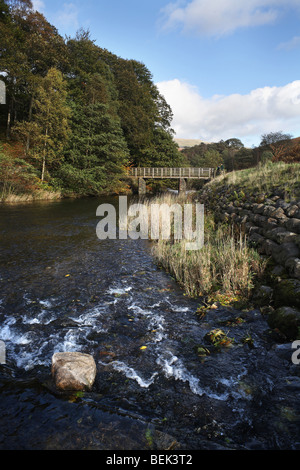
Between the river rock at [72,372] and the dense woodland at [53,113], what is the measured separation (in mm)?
18232

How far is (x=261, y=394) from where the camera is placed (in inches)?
108

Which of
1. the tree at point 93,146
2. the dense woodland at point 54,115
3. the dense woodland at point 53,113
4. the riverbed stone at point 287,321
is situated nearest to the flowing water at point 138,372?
the riverbed stone at point 287,321

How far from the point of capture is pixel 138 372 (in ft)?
10.1

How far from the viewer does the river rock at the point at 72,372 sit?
2.72 metres

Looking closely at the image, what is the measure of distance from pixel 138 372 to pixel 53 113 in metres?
25.1

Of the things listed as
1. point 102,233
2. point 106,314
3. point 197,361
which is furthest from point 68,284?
point 102,233

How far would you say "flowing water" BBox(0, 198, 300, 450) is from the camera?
2.24 m

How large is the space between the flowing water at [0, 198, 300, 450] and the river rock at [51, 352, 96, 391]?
8 cm

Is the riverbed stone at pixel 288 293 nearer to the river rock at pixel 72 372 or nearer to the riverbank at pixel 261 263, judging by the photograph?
the riverbank at pixel 261 263

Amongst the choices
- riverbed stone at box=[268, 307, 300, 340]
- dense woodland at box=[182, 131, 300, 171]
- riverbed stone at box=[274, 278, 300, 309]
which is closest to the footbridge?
dense woodland at box=[182, 131, 300, 171]

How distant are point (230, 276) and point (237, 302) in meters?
0.59

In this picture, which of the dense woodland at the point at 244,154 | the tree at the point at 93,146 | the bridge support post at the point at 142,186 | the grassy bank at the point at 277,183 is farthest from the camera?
the bridge support post at the point at 142,186

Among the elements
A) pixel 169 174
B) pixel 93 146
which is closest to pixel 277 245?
pixel 93 146

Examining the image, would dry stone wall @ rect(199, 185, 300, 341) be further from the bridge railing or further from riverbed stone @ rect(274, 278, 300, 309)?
the bridge railing
